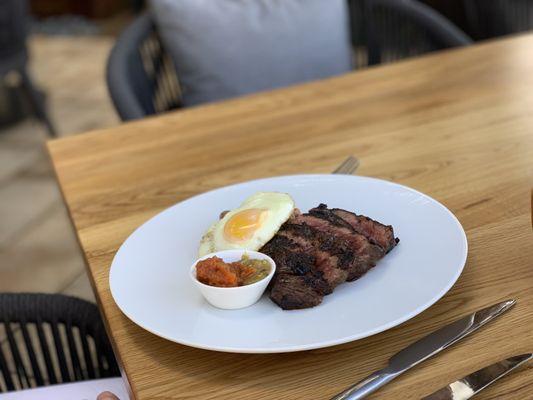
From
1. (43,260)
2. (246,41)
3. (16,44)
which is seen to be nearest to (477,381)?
(246,41)

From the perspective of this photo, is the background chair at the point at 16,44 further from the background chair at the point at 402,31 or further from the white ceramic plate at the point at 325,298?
the white ceramic plate at the point at 325,298

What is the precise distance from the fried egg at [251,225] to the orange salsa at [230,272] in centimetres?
4

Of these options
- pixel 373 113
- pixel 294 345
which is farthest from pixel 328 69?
pixel 294 345

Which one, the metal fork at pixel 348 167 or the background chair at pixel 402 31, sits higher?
the metal fork at pixel 348 167

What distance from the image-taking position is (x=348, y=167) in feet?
3.49

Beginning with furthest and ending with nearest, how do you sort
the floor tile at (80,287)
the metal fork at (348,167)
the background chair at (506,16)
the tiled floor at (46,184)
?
1. the background chair at (506,16)
2. the tiled floor at (46,184)
3. the floor tile at (80,287)
4. the metal fork at (348,167)

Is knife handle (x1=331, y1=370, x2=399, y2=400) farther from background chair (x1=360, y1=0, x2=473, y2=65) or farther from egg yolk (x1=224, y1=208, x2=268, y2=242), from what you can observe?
background chair (x1=360, y1=0, x2=473, y2=65)

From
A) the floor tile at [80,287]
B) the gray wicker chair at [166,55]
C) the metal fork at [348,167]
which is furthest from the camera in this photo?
the floor tile at [80,287]

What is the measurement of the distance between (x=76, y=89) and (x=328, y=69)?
9.26 ft

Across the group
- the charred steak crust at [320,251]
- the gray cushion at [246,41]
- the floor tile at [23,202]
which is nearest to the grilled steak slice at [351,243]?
the charred steak crust at [320,251]

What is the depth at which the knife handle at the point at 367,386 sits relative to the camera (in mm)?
641

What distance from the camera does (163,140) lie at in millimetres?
1273

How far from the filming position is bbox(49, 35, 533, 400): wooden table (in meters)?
0.69

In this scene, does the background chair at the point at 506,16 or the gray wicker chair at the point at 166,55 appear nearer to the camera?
the gray wicker chair at the point at 166,55
